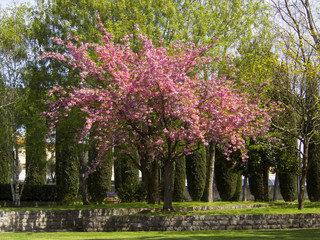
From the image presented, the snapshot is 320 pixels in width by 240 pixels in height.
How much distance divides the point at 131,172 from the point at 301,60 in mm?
14244

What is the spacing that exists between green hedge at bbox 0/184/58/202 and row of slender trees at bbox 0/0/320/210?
59 centimetres

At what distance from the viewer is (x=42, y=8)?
25594mm

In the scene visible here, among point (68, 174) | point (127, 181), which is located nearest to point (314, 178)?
point (127, 181)

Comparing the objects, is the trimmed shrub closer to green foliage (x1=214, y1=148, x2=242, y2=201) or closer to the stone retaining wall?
green foliage (x1=214, y1=148, x2=242, y2=201)

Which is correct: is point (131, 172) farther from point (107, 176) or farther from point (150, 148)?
point (150, 148)

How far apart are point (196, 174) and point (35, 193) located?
10.6 metres

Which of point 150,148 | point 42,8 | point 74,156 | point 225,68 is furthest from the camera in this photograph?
point 74,156

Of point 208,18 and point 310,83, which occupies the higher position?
point 208,18

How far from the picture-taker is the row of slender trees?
19328mm

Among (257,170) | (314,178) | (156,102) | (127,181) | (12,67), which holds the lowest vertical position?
(127,181)

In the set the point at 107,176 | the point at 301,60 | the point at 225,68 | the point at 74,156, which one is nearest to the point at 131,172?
the point at 107,176

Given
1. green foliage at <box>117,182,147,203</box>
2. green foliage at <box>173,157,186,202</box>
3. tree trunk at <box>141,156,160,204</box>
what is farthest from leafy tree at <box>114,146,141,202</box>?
green foliage at <box>173,157,186,202</box>

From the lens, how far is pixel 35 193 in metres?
27.6

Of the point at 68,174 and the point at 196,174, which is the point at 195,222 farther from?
the point at 68,174
